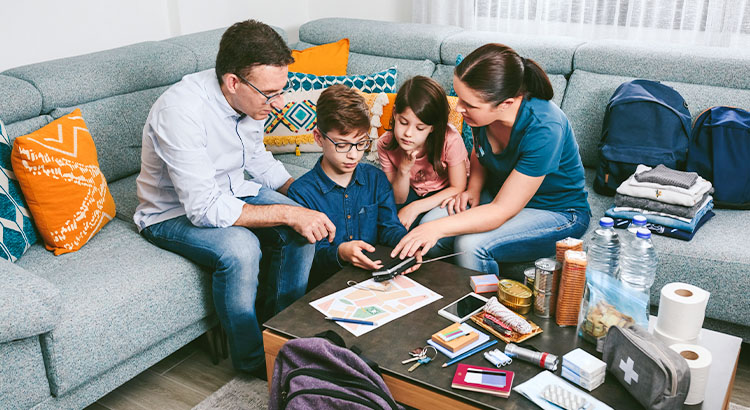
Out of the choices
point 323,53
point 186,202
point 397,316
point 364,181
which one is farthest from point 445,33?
point 397,316

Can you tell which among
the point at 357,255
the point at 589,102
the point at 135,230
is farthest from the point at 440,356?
the point at 589,102

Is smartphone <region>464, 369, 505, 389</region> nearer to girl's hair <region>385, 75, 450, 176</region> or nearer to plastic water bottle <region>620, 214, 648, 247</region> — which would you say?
plastic water bottle <region>620, 214, 648, 247</region>

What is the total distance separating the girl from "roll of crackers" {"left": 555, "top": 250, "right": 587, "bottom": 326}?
0.77 m

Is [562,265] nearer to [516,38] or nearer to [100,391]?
[100,391]

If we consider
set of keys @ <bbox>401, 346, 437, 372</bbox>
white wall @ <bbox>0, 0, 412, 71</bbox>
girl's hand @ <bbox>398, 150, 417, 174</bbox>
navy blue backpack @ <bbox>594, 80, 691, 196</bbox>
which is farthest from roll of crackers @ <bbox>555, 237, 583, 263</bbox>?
white wall @ <bbox>0, 0, 412, 71</bbox>

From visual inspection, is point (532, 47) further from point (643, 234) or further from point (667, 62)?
point (643, 234)

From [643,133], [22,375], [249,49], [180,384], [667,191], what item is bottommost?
[180,384]

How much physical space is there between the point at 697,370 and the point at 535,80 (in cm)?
104

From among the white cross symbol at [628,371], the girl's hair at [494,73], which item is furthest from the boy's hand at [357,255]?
the white cross symbol at [628,371]

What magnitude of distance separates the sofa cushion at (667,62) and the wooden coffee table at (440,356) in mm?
1321

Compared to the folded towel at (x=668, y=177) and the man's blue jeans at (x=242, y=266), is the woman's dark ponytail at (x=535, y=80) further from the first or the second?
the man's blue jeans at (x=242, y=266)

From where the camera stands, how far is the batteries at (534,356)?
4.44ft

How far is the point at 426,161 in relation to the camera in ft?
7.55

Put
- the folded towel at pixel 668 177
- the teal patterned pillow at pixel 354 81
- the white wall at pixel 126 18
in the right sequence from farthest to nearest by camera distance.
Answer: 1. the teal patterned pillow at pixel 354 81
2. the white wall at pixel 126 18
3. the folded towel at pixel 668 177
